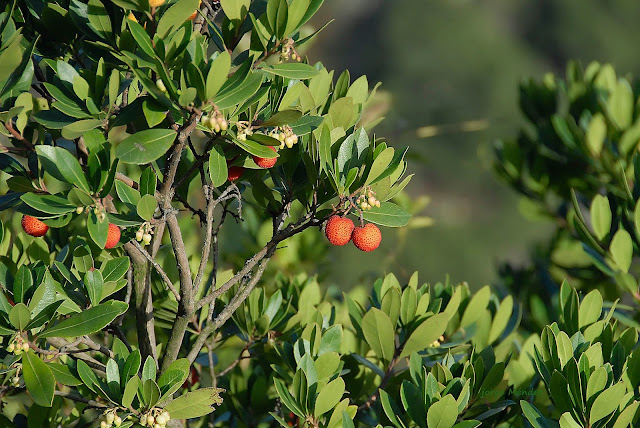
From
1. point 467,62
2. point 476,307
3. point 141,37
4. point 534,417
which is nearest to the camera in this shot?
A: point 141,37

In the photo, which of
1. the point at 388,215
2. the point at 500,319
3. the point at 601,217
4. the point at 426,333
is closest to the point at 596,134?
the point at 601,217

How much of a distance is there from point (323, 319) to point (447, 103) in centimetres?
1412

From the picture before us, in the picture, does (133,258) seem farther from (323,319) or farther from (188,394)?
(323,319)

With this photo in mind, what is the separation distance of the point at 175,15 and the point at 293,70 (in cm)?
17

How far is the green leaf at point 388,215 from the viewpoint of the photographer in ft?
3.37

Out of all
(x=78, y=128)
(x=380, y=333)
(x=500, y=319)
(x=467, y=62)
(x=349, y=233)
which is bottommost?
(x=467, y=62)

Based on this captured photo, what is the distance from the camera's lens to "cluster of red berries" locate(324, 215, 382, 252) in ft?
3.50

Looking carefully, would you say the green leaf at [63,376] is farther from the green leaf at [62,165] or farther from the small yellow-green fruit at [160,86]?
the small yellow-green fruit at [160,86]

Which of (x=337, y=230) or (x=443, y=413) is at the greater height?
(x=337, y=230)

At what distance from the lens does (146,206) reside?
Answer: 0.92 m

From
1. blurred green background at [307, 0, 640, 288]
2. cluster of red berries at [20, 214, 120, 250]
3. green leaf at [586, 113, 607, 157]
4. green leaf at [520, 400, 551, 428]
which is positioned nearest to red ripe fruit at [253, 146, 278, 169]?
cluster of red berries at [20, 214, 120, 250]

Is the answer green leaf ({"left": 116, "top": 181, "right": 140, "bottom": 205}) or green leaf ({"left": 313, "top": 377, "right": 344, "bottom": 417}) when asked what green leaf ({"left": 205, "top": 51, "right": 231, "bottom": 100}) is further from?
green leaf ({"left": 313, "top": 377, "right": 344, "bottom": 417})

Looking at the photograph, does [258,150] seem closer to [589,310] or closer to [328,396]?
[328,396]

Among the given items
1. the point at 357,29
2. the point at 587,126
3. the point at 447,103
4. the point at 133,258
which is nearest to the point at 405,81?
the point at 447,103
